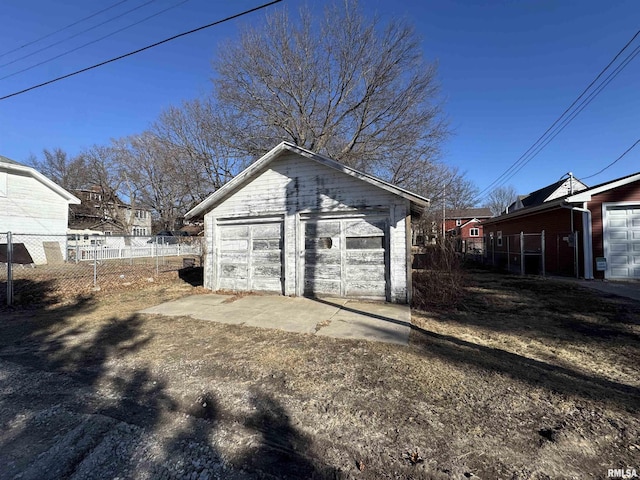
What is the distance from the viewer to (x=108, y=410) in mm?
2850

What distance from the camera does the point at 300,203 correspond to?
8.28m

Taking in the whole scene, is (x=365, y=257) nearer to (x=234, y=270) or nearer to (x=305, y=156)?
(x=305, y=156)

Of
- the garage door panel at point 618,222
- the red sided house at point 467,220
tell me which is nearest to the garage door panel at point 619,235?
the garage door panel at point 618,222

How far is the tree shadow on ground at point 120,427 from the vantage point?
2117mm

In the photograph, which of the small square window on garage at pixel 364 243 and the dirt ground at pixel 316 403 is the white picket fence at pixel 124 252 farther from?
the dirt ground at pixel 316 403

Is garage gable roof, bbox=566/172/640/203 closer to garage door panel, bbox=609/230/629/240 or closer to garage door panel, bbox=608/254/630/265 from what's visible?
garage door panel, bbox=609/230/629/240

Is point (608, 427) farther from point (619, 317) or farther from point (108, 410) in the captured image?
point (619, 317)

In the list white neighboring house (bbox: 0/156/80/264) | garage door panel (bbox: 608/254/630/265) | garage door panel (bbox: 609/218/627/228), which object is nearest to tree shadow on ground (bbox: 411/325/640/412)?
garage door panel (bbox: 608/254/630/265)

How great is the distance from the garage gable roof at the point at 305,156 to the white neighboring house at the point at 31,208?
38.6 feet

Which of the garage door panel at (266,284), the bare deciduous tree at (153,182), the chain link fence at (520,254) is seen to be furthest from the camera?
the bare deciduous tree at (153,182)

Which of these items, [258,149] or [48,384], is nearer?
[48,384]

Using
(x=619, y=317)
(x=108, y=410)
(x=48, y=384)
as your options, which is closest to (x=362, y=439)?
(x=108, y=410)

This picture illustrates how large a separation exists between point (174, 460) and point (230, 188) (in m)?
7.65

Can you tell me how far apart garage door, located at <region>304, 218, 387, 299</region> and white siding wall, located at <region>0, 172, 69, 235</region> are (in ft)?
54.6
